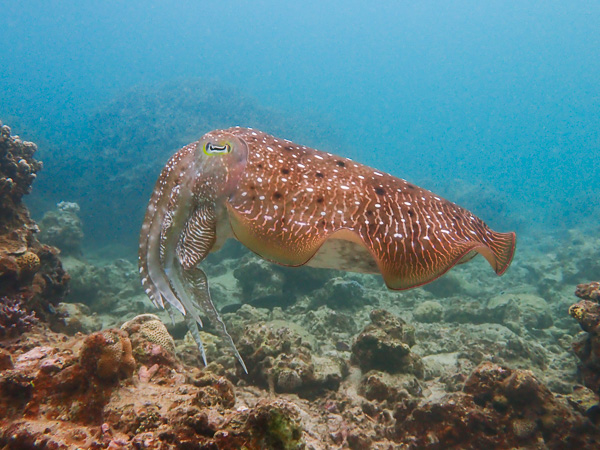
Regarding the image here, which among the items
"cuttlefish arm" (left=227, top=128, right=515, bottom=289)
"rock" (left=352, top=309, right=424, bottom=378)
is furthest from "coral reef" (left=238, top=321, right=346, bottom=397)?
"cuttlefish arm" (left=227, top=128, right=515, bottom=289)

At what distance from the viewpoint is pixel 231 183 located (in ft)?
9.52

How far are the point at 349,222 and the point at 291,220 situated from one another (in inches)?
19.8

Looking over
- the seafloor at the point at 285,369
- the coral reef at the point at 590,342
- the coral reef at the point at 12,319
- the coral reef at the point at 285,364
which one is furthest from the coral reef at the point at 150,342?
the coral reef at the point at 590,342

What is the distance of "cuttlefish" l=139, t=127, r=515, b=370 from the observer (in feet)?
8.28

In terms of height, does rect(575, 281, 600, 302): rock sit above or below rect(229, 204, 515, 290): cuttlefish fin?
above

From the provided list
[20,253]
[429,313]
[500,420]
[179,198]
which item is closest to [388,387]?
[500,420]

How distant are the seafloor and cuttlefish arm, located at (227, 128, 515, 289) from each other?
130 cm

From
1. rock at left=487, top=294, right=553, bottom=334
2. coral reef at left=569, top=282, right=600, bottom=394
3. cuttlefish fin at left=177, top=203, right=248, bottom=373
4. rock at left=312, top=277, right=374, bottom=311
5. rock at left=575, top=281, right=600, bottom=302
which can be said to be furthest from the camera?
rock at left=312, top=277, right=374, bottom=311

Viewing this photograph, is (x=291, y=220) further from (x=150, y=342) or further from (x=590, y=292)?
(x=590, y=292)

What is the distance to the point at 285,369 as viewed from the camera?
5180 millimetres

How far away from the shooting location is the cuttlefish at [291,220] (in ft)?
8.28

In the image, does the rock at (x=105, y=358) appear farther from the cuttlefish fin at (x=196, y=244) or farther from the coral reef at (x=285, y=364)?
the coral reef at (x=285, y=364)

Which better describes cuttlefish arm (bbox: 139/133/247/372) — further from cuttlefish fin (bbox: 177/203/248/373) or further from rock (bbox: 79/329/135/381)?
rock (bbox: 79/329/135/381)

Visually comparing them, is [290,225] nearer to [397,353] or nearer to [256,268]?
[397,353]
